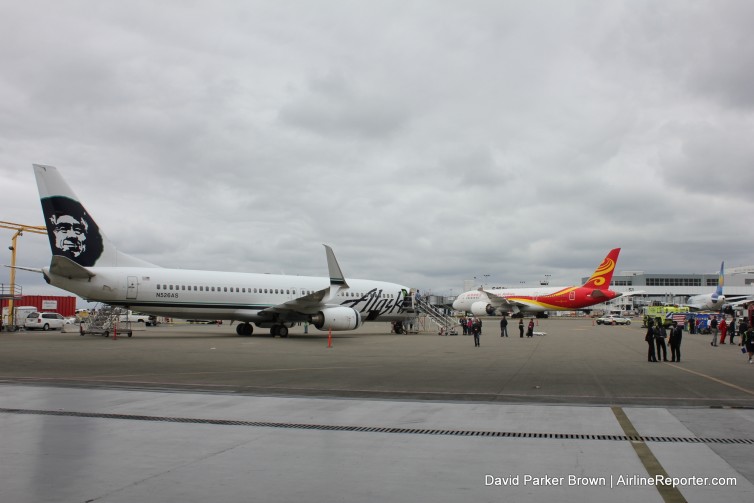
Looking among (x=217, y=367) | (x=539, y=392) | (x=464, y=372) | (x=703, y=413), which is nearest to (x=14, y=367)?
(x=217, y=367)

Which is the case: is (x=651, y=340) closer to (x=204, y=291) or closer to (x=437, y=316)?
(x=204, y=291)

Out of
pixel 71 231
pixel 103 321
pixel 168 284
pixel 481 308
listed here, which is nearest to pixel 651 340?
pixel 168 284

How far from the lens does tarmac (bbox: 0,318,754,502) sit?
5.01 metres

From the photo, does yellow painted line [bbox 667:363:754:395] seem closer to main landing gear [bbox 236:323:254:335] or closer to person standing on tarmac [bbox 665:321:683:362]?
person standing on tarmac [bbox 665:321:683:362]

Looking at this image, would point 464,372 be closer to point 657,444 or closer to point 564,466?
point 657,444

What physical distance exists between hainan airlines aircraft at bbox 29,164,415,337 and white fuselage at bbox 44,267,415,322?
0.04m

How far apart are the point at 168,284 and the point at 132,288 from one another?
1801 mm

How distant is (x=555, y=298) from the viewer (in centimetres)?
7169

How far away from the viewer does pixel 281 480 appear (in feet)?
17.0

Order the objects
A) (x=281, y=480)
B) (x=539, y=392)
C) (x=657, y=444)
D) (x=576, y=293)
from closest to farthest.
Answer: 1. (x=281, y=480)
2. (x=657, y=444)
3. (x=539, y=392)
4. (x=576, y=293)

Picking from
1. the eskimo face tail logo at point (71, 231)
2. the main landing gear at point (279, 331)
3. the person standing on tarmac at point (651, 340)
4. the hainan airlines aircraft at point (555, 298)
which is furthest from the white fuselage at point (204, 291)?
the hainan airlines aircraft at point (555, 298)

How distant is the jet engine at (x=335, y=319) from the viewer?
99.1ft

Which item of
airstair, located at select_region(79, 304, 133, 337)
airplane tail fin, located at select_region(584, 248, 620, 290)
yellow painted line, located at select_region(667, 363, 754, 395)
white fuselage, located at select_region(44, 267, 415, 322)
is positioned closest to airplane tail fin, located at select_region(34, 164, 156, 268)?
white fuselage, located at select_region(44, 267, 415, 322)

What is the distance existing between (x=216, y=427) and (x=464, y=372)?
8804 mm
